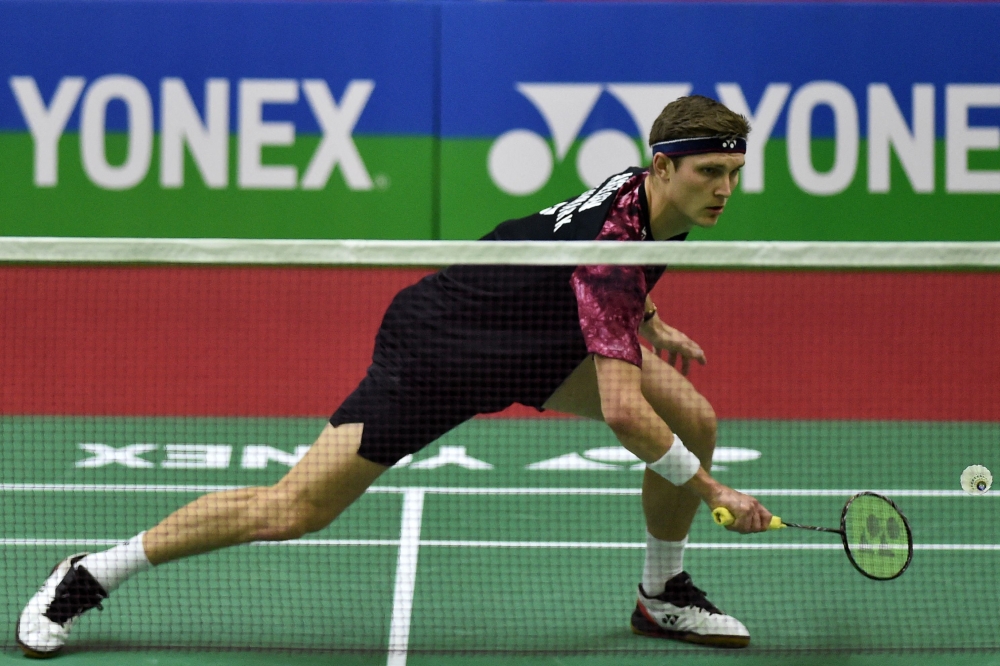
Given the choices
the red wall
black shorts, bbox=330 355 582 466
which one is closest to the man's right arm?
black shorts, bbox=330 355 582 466

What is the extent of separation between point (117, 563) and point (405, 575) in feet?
3.51

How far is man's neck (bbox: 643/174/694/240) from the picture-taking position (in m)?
2.99

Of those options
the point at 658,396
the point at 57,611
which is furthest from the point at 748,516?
the point at 57,611

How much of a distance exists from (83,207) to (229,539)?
385 cm

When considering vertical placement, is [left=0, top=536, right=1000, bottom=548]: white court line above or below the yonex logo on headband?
below

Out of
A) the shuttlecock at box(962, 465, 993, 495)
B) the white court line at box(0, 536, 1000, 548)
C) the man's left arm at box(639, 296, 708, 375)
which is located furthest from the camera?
the white court line at box(0, 536, 1000, 548)

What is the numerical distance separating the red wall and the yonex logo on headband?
3.58m

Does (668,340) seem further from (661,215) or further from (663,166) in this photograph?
(663,166)

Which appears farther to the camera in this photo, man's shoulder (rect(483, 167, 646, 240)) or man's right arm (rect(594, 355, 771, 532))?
man's shoulder (rect(483, 167, 646, 240))

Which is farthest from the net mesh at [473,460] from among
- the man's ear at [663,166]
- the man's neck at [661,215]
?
the man's ear at [663,166]

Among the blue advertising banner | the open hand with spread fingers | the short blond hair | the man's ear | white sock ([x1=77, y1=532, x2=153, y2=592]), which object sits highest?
the blue advertising banner

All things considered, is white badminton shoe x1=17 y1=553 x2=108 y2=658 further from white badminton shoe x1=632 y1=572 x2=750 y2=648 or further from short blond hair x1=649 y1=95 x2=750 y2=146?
short blond hair x1=649 y1=95 x2=750 y2=146

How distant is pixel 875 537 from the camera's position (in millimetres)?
3109

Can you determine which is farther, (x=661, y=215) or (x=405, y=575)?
(x=405, y=575)
